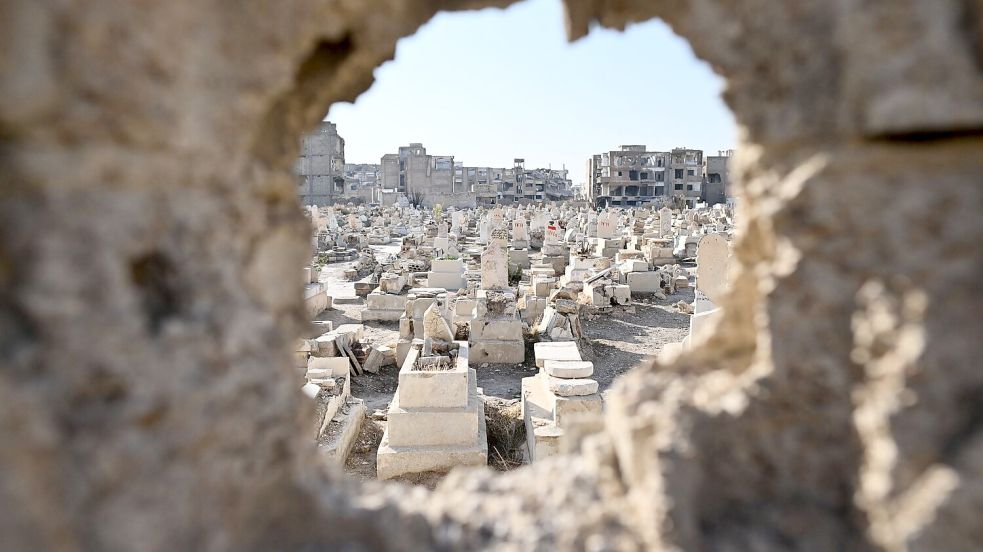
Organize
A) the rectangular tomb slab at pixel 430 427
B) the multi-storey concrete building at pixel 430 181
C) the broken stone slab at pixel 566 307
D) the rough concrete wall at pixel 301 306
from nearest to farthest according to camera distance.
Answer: the rough concrete wall at pixel 301 306 → the rectangular tomb slab at pixel 430 427 → the broken stone slab at pixel 566 307 → the multi-storey concrete building at pixel 430 181

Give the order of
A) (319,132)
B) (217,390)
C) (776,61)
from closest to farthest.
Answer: (217,390) → (776,61) → (319,132)

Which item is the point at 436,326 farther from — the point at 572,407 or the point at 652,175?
the point at 652,175

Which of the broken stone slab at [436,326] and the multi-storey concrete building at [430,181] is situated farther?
the multi-storey concrete building at [430,181]

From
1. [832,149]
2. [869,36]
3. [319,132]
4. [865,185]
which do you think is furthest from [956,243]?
[319,132]

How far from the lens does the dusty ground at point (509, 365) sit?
5.70m

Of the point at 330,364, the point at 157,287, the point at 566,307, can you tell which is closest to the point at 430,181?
the point at 566,307

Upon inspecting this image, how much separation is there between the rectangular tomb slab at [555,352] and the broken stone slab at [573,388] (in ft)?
2.91

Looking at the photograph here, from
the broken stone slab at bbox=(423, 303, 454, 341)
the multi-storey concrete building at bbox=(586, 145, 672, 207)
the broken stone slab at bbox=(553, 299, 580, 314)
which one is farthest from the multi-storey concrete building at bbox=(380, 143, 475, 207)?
the broken stone slab at bbox=(423, 303, 454, 341)

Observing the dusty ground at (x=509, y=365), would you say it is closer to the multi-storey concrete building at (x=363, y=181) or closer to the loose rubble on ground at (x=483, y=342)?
the loose rubble on ground at (x=483, y=342)

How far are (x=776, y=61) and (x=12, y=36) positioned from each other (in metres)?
1.84

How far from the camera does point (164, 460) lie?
57.6 inches

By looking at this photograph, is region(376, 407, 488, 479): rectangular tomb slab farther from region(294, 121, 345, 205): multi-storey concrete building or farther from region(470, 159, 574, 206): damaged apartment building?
region(470, 159, 574, 206): damaged apartment building

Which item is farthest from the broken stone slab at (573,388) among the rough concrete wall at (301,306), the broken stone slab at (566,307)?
the rough concrete wall at (301,306)

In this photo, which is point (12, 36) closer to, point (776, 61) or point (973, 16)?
point (776, 61)
